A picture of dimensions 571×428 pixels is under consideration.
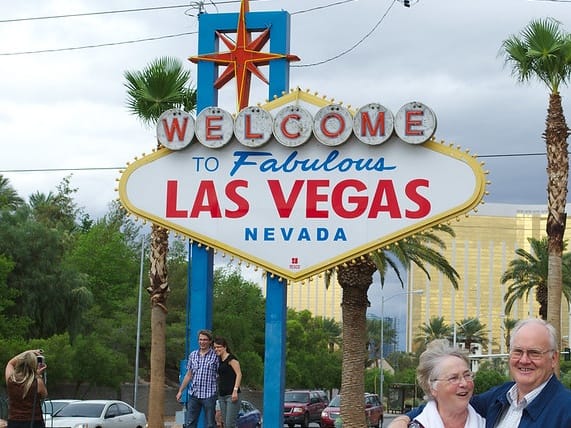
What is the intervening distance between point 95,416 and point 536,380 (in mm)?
22231

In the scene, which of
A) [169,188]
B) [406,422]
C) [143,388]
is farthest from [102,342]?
[406,422]

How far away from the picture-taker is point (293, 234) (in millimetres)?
14219

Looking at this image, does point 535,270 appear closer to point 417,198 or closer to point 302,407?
point 302,407

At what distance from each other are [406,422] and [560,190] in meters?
22.9

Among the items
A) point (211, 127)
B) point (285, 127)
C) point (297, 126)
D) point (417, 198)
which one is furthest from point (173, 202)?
point (417, 198)

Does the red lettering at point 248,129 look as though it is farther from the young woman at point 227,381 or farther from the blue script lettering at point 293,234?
the young woman at point 227,381

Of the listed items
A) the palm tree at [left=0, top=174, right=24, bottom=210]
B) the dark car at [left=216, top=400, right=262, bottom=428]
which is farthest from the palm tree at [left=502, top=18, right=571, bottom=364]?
the palm tree at [left=0, top=174, right=24, bottom=210]

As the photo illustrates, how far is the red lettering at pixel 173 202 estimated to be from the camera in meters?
14.6

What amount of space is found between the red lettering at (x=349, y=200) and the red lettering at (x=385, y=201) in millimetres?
121

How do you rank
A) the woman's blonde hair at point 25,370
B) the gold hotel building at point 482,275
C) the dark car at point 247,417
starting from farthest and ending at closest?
the gold hotel building at point 482,275
the dark car at point 247,417
the woman's blonde hair at point 25,370

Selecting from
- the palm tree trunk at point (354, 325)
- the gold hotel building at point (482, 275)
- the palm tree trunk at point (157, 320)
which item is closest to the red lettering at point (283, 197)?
the palm tree trunk at point (354, 325)

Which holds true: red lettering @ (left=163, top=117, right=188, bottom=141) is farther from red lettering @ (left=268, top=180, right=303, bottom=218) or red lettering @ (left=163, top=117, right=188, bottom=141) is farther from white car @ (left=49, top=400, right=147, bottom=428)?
white car @ (left=49, top=400, right=147, bottom=428)

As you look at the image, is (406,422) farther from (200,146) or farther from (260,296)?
(260,296)

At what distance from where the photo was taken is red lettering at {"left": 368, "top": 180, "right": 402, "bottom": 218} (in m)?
13.9
